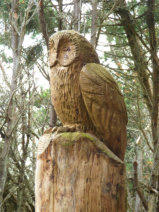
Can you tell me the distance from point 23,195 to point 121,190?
14.1 ft

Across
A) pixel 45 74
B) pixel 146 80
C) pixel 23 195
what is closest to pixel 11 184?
pixel 23 195

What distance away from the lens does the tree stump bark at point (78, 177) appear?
1825 mm

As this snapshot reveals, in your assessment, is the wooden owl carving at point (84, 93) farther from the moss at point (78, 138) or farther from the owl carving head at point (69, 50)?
the moss at point (78, 138)

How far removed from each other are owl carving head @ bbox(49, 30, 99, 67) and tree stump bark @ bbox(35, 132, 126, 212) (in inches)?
26.7

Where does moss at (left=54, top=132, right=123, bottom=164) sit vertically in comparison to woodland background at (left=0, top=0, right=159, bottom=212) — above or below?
below

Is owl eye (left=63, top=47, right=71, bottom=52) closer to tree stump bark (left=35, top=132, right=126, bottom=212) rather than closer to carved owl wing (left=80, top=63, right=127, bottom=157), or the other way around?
carved owl wing (left=80, top=63, right=127, bottom=157)

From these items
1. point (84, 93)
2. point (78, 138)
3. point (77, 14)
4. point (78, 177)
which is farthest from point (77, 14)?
point (78, 177)

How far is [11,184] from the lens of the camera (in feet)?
21.0

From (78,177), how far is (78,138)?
0.96ft

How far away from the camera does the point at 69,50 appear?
2.24m

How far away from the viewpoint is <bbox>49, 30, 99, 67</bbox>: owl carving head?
87.2 inches

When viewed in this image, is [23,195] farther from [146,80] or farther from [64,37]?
[64,37]

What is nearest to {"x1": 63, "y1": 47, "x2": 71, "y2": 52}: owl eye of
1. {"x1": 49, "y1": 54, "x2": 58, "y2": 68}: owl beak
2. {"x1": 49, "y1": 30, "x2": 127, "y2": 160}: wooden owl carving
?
{"x1": 49, "y1": 30, "x2": 127, "y2": 160}: wooden owl carving

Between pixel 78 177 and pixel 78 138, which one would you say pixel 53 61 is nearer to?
pixel 78 138
